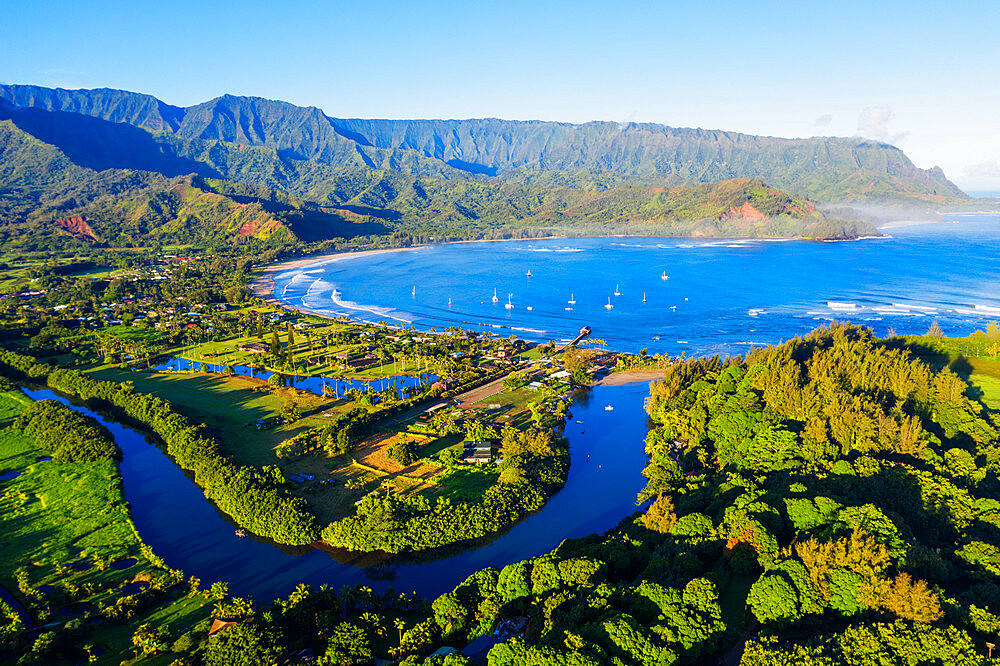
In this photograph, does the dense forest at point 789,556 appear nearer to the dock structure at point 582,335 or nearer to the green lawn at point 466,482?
the green lawn at point 466,482

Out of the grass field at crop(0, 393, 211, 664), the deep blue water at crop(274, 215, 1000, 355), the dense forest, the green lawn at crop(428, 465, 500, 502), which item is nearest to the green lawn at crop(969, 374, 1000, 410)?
the dense forest

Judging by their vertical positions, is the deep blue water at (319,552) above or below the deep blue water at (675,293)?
below

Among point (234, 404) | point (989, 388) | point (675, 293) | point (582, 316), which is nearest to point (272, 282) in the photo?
point (582, 316)

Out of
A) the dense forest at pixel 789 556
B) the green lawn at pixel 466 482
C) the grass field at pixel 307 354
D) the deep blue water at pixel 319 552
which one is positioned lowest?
the deep blue water at pixel 319 552

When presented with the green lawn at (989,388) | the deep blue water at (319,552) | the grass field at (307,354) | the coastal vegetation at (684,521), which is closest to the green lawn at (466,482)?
the coastal vegetation at (684,521)

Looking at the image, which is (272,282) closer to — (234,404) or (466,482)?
(234,404)

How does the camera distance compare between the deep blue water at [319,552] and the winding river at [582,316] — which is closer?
the deep blue water at [319,552]
